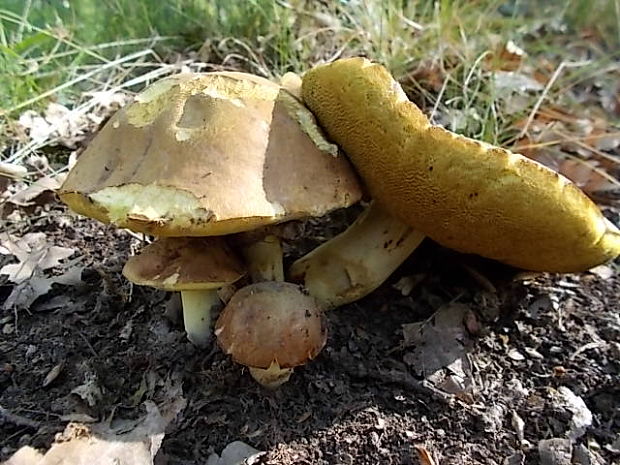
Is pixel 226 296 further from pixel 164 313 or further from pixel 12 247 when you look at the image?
pixel 12 247

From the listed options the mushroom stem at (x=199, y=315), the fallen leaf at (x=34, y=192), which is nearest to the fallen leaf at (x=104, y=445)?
the mushroom stem at (x=199, y=315)

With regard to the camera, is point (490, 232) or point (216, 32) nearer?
point (490, 232)

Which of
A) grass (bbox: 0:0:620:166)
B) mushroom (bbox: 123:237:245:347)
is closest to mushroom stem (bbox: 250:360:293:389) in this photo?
mushroom (bbox: 123:237:245:347)

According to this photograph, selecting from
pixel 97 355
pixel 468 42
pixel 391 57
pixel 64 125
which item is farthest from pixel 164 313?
pixel 468 42

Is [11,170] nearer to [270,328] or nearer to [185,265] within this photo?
[185,265]

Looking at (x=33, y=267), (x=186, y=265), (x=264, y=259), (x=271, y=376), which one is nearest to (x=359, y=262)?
(x=264, y=259)

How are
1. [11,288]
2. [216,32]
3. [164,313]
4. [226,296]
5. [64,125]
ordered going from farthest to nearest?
[216,32] → [64,125] → [11,288] → [164,313] → [226,296]
